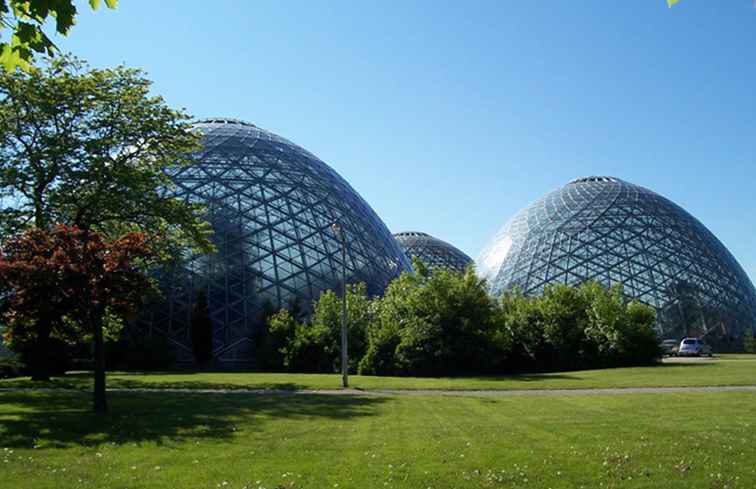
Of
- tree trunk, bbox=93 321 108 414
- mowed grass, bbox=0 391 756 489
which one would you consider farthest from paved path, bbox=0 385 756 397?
tree trunk, bbox=93 321 108 414

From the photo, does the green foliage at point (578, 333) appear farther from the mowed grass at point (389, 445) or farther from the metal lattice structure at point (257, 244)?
the mowed grass at point (389, 445)

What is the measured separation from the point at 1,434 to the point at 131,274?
539 centimetres

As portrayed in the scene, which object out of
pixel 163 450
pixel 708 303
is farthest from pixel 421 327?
pixel 708 303

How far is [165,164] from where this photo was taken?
99.6 feet

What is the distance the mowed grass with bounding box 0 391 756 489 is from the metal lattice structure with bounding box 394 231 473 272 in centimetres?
9279

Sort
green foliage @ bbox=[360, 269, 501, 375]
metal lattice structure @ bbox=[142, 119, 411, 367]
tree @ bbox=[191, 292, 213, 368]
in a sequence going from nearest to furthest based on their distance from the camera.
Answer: green foliage @ bbox=[360, 269, 501, 375] → tree @ bbox=[191, 292, 213, 368] → metal lattice structure @ bbox=[142, 119, 411, 367]

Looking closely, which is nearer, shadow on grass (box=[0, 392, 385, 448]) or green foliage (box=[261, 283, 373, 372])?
shadow on grass (box=[0, 392, 385, 448])

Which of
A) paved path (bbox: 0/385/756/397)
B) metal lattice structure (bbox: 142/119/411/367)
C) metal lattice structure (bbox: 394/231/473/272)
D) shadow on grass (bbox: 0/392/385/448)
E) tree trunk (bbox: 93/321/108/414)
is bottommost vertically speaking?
paved path (bbox: 0/385/756/397)

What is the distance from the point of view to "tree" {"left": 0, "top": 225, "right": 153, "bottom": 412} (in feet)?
54.9

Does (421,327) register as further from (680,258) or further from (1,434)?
(680,258)

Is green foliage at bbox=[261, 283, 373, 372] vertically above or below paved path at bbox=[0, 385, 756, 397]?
above

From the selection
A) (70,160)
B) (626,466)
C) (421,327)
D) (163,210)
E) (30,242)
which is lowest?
(626,466)

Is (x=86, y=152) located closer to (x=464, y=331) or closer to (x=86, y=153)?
(x=86, y=153)

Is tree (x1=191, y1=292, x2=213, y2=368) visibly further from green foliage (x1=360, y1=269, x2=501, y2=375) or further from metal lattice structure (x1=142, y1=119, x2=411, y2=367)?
green foliage (x1=360, y1=269, x2=501, y2=375)
